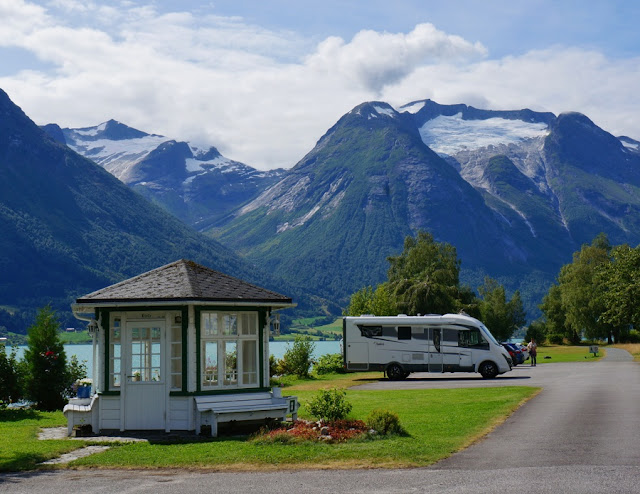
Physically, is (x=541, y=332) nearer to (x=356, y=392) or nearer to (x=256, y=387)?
(x=356, y=392)

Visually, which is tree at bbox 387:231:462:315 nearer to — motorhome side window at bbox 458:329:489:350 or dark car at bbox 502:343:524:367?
dark car at bbox 502:343:524:367

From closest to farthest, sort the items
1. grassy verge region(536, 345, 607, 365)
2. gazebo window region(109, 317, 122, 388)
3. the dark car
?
gazebo window region(109, 317, 122, 388), the dark car, grassy verge region(536, 345, 607, 365)

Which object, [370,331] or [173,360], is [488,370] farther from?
[173,360]

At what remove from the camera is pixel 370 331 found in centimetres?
3950

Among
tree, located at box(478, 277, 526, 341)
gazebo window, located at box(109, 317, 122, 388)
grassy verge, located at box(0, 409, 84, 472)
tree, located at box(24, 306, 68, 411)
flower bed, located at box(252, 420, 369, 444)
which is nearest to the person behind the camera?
grassy verge, located at box(0, 409, 84, 472)

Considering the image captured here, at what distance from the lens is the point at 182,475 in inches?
547

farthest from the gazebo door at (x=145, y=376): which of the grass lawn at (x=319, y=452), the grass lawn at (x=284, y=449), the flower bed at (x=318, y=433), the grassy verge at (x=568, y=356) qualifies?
the grassy verge at (x=568, y=356)

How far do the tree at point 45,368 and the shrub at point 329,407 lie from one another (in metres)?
12.4

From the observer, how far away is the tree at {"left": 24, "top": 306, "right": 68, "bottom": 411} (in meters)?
27.3

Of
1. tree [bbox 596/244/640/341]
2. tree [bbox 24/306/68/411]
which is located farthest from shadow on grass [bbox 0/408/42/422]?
tree [bbox 596/244/640/341]

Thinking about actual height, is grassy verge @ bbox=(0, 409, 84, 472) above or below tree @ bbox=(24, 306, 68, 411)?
below

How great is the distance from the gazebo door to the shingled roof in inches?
30.0

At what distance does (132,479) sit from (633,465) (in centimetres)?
847

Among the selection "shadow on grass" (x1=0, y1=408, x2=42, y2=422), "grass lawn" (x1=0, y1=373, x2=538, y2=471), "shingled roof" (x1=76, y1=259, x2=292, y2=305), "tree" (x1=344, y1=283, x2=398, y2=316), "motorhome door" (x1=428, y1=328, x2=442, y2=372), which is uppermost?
"tree" (x1=344, y1=283, x2=398, y2=316)
